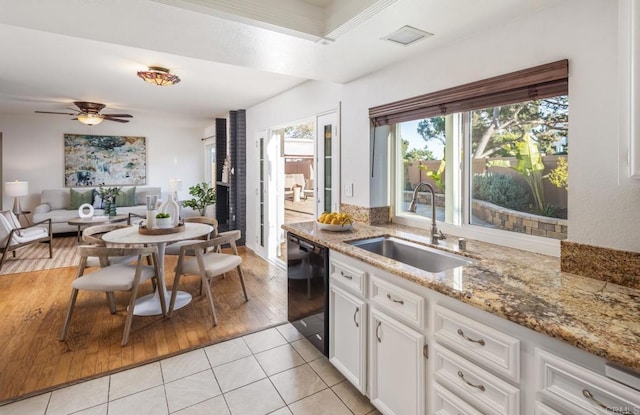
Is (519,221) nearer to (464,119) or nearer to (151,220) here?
(464,119)

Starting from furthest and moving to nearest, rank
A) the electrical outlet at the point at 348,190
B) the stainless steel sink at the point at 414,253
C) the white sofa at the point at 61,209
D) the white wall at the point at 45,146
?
the white wall at the point at 45,146, the white sofa at the point at 61,209, the electrical outlet at the point at 348,190, the stainless steel sink at the point at 414,253

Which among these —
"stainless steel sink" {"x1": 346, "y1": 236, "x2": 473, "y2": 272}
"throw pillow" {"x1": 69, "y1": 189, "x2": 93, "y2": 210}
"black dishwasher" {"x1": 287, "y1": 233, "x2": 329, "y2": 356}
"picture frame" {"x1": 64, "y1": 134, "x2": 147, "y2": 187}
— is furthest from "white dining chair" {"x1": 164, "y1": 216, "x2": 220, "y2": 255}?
"picture frame" {"x1": 64, "y1": 134, "x2": 147, "y2": 187}

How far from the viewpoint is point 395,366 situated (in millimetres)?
1647

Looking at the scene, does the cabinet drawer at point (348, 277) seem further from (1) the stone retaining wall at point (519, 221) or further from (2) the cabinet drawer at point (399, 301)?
(1) the stone retaining wall at point (519, 221)

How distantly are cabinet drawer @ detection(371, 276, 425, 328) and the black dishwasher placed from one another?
52 centimetres

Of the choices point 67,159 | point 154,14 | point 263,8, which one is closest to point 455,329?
point 263,8

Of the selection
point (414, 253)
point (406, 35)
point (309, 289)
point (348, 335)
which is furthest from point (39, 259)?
point (406, 35)

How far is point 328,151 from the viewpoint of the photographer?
3486 millimetres

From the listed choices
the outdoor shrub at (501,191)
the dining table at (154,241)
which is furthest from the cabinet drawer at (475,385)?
the dining table at (154,241)

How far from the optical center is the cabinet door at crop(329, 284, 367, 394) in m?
1.88

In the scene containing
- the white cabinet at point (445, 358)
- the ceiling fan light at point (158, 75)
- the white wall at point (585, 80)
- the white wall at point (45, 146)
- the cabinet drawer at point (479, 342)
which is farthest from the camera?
the white wall at point (45, 146)

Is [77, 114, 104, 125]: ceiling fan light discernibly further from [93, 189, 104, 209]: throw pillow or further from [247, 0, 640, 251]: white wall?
[247, 0, 640, 251]: white wall

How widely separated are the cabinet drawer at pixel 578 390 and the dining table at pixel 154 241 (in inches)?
112

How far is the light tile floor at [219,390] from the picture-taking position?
1872 millimetres
